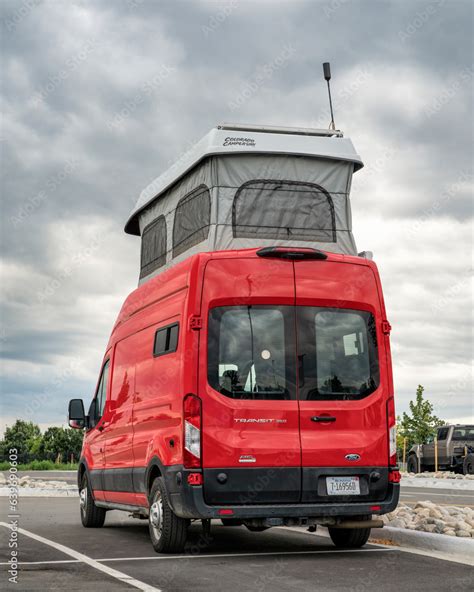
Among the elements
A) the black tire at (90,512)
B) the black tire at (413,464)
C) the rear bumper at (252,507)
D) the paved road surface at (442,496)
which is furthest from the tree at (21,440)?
the rear bumper at (252,507)

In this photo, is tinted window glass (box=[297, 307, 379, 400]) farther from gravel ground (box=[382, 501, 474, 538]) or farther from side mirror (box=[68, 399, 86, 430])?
side mirror (box=[68, 399, 86, 430])

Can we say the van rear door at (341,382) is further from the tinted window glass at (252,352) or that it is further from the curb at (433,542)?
the curb at (433,542)

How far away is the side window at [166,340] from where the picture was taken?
396 inches

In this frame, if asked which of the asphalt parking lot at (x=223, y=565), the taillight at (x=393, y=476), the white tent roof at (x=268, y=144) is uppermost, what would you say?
the white tent roof at (x=268, y=144)

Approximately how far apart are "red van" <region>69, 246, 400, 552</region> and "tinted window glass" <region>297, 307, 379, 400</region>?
0.01 metres

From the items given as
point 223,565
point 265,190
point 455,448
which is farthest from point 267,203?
point 455,448

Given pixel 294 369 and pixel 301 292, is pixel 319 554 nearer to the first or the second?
pixel 294 369

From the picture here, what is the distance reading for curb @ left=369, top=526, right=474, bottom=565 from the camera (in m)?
9.99

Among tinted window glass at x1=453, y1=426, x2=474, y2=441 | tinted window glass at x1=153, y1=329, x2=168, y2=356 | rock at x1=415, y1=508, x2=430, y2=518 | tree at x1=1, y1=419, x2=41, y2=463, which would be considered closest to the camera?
tinted window glass at x1=153, y1=329, x2=168, y2=356

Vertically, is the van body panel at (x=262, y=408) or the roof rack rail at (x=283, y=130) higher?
the roof rack rail at (x=283, y=130)

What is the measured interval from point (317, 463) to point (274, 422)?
24.5 inches

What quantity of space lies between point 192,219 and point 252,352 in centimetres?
324

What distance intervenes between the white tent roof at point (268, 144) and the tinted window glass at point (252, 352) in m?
2.78

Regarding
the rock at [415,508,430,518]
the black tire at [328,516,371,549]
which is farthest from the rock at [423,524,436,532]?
the rock at [415,508,430,518]
